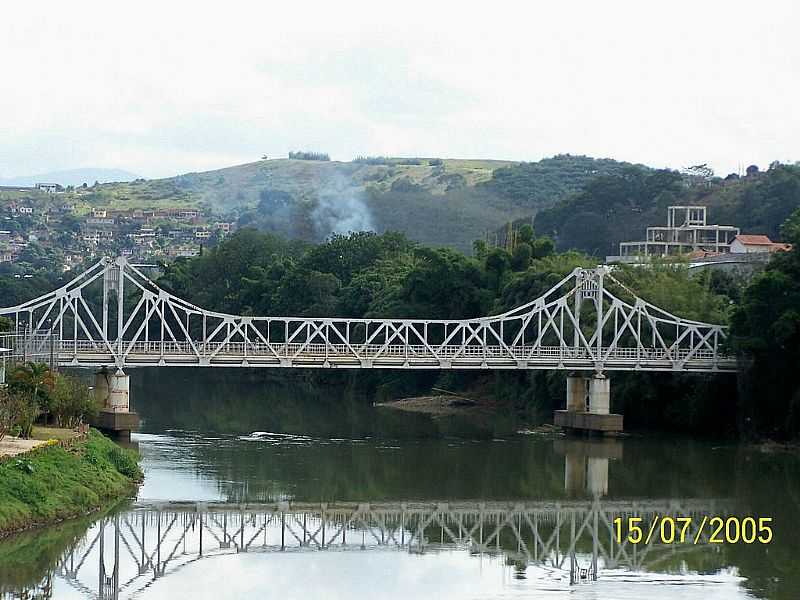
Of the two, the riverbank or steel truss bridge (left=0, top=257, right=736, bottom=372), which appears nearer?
steel truss bridge (left=0, top=257, right=736, bottom=372)

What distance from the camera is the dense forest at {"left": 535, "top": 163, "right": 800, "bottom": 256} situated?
146750mm

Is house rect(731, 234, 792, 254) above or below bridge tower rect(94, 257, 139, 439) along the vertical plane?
above

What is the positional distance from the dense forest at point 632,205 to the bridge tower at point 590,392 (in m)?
67.8

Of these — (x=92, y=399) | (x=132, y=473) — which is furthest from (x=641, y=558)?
(x=92, y=399)

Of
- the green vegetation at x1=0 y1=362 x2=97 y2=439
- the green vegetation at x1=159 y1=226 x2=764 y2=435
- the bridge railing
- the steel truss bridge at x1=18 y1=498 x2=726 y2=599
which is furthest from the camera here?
the green vegetation at x1=159 y1=226 x2=764 y2=435

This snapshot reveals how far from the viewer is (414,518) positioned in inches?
1898

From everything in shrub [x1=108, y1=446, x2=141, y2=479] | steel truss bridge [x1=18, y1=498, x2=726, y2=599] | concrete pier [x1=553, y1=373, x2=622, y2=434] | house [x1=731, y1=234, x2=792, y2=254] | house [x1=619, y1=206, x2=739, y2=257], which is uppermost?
house [x1=619, y1=206, x2=739, y2=257]

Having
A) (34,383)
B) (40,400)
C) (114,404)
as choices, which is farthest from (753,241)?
(34,383)

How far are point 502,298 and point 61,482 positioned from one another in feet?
166

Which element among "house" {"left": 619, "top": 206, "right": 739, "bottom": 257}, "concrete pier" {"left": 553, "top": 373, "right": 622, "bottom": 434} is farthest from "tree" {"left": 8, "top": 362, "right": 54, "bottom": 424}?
"house" {"left": 619, "top": 206, "right": 739, "bottom": 257}

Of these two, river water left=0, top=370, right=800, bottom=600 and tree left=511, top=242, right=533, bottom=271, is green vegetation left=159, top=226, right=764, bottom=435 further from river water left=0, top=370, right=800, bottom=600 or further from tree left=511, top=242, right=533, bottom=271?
river water left=0, top=370, right=800, bottom=600

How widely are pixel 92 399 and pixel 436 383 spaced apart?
1301 inches

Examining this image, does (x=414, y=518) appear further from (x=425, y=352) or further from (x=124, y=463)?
(x=425, y=352)

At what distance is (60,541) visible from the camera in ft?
128
